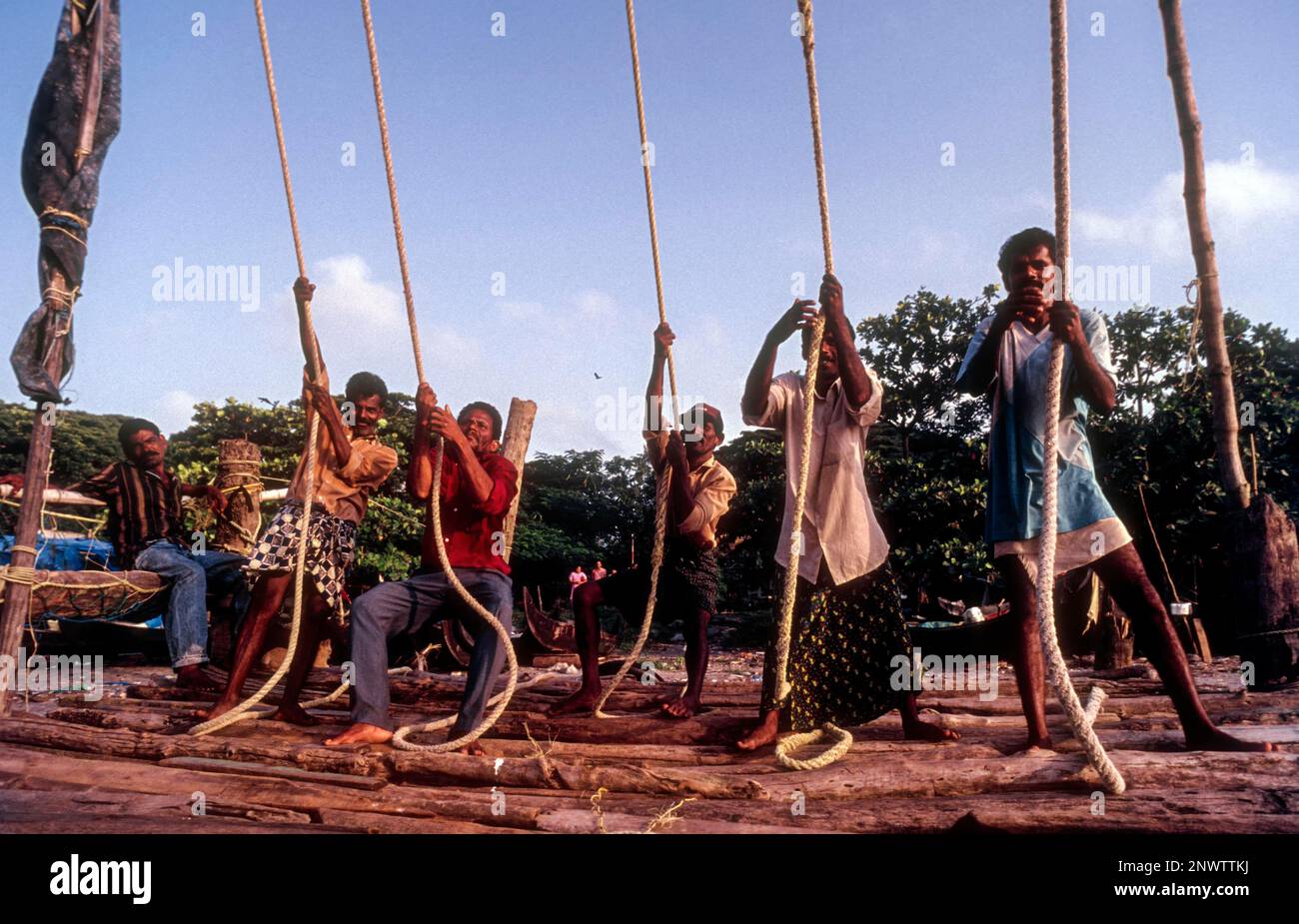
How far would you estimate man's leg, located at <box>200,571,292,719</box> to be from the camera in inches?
158

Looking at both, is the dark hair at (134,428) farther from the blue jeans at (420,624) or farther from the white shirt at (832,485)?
the white shirt at (832,485)

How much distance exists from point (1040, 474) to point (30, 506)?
16.2ft

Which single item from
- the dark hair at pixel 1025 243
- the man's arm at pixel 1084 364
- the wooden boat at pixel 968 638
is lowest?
the wooden boat at pixel 968 638

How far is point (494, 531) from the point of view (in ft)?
14.0

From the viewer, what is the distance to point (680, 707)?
12.6 feet

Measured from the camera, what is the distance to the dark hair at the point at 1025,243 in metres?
3.04

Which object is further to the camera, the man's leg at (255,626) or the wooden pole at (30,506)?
the wooden pole at (30,506)

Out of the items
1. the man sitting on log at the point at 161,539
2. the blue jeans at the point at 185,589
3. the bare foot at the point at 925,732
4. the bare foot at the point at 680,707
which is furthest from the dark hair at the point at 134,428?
the bare foot at the point at 925,732

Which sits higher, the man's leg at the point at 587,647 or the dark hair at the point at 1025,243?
the dark hair at the point at 1025,243

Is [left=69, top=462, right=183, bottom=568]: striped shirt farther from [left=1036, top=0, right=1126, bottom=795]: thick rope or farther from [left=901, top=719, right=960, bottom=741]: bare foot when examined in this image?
[left=1036, top=0, right=1126, bottom=795]: thick rope

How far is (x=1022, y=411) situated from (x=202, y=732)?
3809 mm

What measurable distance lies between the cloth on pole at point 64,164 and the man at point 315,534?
4.98 ft

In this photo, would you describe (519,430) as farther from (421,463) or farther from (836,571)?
(836,571)
